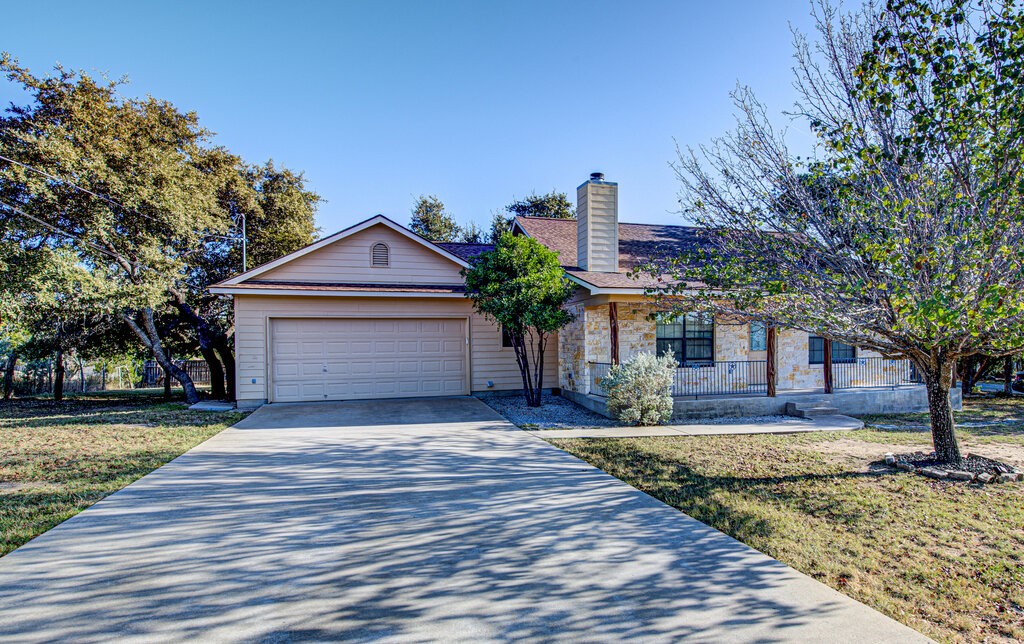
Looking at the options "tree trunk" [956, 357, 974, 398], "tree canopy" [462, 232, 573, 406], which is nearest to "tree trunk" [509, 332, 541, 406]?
"tree canopy" [462, 232, 573, 406]

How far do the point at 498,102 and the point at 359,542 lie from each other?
46.4 feet

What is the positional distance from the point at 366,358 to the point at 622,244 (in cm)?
765

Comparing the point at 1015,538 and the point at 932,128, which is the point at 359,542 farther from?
the point at 932,128

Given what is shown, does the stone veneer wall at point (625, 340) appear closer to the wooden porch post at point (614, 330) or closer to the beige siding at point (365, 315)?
the wooden porch post at point (614, 330)

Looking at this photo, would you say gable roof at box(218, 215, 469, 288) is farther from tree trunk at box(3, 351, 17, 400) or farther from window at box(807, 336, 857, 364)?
tree trunk at box(3, 351, 17, 400)

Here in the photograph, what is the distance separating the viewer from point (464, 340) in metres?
14.4

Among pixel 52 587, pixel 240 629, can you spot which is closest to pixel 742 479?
pixel 240 629

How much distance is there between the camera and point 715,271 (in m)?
7.17

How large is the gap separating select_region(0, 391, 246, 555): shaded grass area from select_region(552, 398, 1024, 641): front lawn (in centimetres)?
579

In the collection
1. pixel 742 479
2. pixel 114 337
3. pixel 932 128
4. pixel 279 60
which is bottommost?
pixel 742 479

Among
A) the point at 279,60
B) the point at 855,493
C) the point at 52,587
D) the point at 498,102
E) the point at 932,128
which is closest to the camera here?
the point at 52,587

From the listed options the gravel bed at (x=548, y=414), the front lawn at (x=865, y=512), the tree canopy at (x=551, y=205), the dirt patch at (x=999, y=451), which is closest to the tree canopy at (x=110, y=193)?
the gravel bed at (x=548, y=414)

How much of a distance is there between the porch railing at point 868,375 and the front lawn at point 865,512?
379 cm

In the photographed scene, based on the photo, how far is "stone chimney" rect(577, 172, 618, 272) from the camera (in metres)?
12.9
